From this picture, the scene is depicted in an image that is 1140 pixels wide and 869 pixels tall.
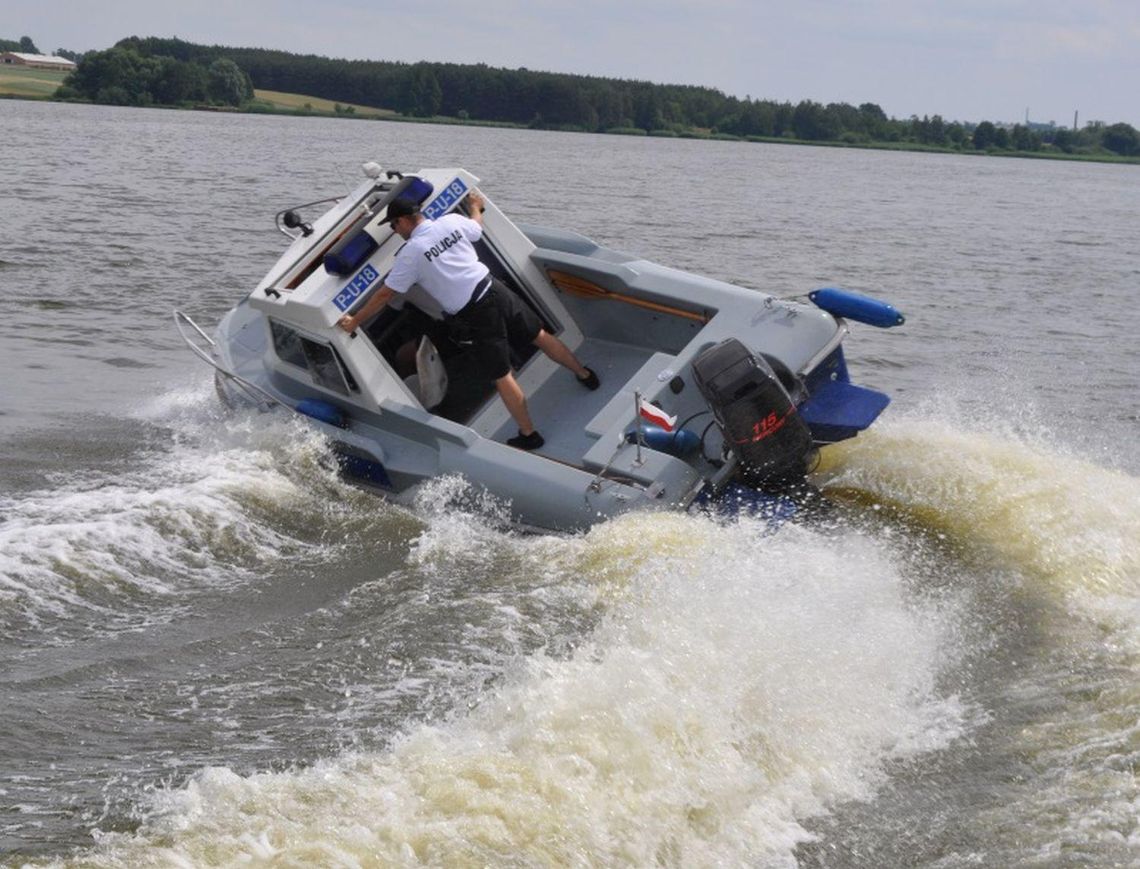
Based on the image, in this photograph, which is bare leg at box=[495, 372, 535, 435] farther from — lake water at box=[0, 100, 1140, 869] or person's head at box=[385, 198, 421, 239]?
person's head at box=[385, 198, 421, 239]

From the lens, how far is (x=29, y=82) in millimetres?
86938

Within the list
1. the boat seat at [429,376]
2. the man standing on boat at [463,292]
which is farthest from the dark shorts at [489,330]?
the boat seat at [429,376]

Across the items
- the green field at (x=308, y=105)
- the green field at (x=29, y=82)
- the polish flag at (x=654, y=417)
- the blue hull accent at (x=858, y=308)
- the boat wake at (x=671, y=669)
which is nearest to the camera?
the boat wake at (x=671, y=669)

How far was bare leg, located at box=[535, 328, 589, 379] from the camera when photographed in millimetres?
9242

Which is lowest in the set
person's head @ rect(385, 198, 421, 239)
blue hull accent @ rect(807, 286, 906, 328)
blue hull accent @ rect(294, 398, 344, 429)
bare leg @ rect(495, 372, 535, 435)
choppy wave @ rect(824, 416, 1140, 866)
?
choppy wave @ rect(824, 416, 1140, 866)

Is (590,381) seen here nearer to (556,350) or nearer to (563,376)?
(563,376)

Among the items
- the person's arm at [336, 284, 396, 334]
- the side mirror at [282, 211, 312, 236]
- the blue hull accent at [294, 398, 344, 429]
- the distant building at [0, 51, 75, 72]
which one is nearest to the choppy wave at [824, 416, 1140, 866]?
the person's arm at [336, 284, 396, 334]

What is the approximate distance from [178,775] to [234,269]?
46.6ft

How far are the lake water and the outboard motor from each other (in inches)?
15.9

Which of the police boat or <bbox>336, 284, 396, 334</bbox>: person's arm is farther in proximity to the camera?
<bbox>336, 284, 396, 334</bbox>: person's arm

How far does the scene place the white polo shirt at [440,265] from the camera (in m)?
8.59

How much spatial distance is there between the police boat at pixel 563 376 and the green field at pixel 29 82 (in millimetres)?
78069

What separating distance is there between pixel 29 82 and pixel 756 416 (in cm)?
8761

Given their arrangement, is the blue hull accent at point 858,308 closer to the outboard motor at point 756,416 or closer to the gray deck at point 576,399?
the outboard motor at point 756,416
